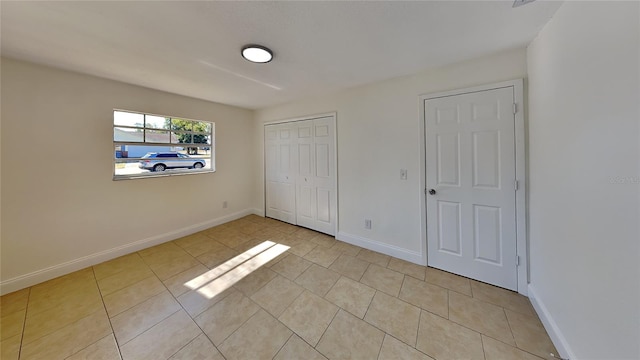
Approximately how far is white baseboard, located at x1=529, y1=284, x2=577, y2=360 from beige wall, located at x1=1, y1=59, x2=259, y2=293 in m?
4.42

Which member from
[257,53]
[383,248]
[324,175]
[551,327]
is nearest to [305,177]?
[324,175]

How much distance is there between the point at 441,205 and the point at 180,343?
2722 millimetres

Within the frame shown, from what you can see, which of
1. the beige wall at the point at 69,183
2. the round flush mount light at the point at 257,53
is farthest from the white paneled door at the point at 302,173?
the beige wall at the point at 69,183

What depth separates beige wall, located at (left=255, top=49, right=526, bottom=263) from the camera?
2.16 m

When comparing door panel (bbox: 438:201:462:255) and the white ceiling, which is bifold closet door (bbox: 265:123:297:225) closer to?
the white ceiling

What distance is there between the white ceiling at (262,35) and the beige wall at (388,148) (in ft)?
0.56

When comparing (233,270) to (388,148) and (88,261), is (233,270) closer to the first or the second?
(88,261)

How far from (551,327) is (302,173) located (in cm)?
322

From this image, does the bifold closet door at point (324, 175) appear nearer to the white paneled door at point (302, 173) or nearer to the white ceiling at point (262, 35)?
the white paneled door at point (302, 173)

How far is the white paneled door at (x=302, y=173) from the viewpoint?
10.8 ft

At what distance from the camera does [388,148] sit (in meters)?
2.62

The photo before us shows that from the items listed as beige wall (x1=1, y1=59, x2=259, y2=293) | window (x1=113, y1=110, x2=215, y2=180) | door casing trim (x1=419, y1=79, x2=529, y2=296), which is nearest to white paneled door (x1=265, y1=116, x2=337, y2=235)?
window (x1=113, y1=110, x2=215, y2=180)

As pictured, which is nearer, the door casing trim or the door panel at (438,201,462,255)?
the door casing trim

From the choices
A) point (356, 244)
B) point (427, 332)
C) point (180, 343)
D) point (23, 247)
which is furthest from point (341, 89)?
point (23, 247)
